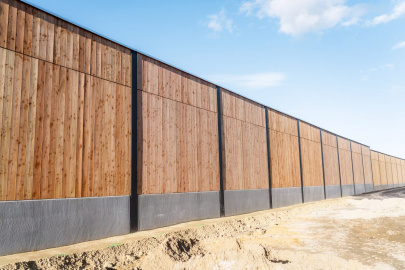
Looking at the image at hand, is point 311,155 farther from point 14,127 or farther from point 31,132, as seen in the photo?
point 14,127

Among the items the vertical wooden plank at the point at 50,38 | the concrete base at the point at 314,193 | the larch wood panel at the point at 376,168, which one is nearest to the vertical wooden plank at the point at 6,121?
the vertical wooden plank at the point at 50,38

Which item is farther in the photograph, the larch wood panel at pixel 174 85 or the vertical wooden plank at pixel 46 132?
the larch wood panel at pixel 174 85

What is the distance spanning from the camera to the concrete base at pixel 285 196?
18.1m

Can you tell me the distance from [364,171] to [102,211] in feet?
124

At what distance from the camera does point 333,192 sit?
27594 mm

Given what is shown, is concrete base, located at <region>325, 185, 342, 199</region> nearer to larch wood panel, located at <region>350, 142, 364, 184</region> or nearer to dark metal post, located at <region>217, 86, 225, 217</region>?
larch wood panel, located at <region>350, 142, 364, 184</region>

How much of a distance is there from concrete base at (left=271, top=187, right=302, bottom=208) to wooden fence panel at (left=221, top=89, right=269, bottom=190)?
122 centimetres

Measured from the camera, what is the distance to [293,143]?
21.5 m

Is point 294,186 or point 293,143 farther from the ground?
point 293,143

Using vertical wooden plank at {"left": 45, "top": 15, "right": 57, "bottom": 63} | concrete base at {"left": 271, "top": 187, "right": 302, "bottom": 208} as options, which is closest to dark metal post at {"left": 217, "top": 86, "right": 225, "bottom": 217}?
concrete base at {"left": 271, "top": 187, "right": 302, "bottom": 208}

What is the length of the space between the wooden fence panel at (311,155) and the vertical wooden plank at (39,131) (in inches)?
725

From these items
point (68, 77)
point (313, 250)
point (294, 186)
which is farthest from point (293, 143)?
point (68, 77)

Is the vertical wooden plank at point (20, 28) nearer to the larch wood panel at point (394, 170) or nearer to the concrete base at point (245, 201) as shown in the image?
the concrete base at point (245, 201)

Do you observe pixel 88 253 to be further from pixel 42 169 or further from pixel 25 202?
pixel 42 169
